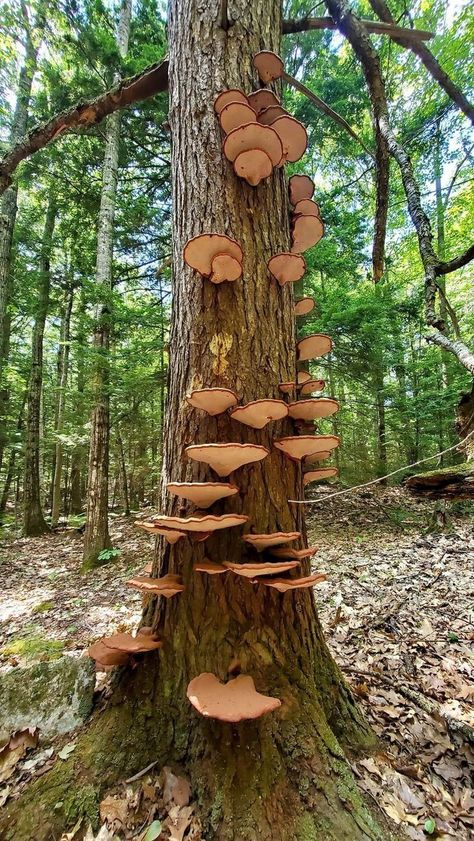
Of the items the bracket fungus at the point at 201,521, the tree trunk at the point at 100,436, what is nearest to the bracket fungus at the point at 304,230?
the bracket fungus at the point at 201,521

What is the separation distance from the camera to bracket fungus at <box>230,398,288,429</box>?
1.44m

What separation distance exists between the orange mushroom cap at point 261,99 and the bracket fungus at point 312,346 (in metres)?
1.21

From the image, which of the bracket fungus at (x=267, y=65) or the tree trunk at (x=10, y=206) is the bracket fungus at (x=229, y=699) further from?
the tree trunk at (x=10, y=206)

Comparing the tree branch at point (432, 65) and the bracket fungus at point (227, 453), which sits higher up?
the tree branch at point (432, 65)

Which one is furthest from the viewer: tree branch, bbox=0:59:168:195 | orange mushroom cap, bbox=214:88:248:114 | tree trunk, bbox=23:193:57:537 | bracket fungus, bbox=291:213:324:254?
tree trunk, bbox=23:193:57:537

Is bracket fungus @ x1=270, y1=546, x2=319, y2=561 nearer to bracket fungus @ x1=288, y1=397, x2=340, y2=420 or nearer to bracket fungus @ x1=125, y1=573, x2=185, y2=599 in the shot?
bracket fungus @ x1=125, y1=573, x2=185, y2=599

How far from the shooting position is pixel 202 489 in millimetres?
1388

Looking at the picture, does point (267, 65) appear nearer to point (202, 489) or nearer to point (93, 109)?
point (93, 109)

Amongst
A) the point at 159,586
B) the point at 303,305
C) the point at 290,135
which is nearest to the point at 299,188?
the point at 290,135

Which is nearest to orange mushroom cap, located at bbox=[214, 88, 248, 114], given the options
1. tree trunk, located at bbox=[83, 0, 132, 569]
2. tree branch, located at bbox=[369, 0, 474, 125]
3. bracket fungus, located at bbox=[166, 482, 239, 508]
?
tree branch, located at bbox=[369, 0, 474, 125]

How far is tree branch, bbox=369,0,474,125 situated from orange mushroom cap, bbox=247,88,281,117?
113 cm

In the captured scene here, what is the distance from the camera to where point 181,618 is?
1.65m

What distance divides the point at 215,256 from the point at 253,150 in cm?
57

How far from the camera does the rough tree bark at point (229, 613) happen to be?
4.56ft
